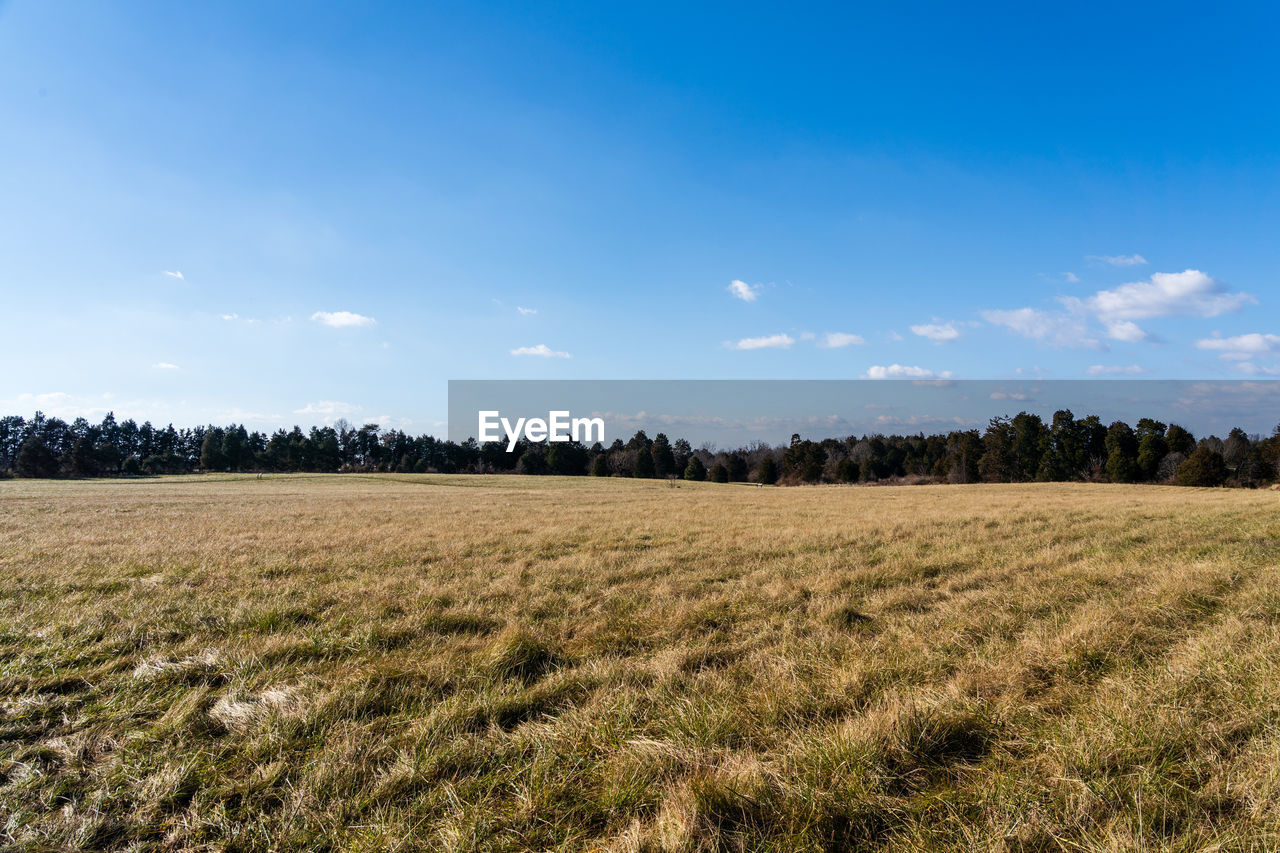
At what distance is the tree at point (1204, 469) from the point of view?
147 feet

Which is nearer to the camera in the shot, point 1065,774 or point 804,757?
point 1065,774

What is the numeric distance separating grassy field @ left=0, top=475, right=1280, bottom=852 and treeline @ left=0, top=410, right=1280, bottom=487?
59638 mm

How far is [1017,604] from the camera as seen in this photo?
5.93 meters

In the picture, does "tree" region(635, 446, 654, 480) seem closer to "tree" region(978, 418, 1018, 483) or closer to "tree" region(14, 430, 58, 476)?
"tree" region(978, 418, 1018, 483)

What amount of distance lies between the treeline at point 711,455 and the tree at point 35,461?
0.48ft

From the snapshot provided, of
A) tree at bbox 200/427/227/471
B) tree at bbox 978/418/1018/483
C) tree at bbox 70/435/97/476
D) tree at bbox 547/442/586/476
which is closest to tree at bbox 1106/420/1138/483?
tree at bbox 978/418/1018/483

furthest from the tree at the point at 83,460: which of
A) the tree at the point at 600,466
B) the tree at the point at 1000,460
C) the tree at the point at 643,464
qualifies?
the tree at the point at 1000,460

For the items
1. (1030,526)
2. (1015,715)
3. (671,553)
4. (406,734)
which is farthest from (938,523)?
(406,734)

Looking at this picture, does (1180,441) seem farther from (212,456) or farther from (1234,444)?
(212,456)

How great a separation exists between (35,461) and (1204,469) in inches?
5486

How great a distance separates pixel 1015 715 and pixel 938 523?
11.2 metres

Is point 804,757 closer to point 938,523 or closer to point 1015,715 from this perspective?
point 1015,715

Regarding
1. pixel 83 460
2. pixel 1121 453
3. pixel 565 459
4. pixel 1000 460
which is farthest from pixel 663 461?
pixel 83 460

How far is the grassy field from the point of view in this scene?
8.06ft
